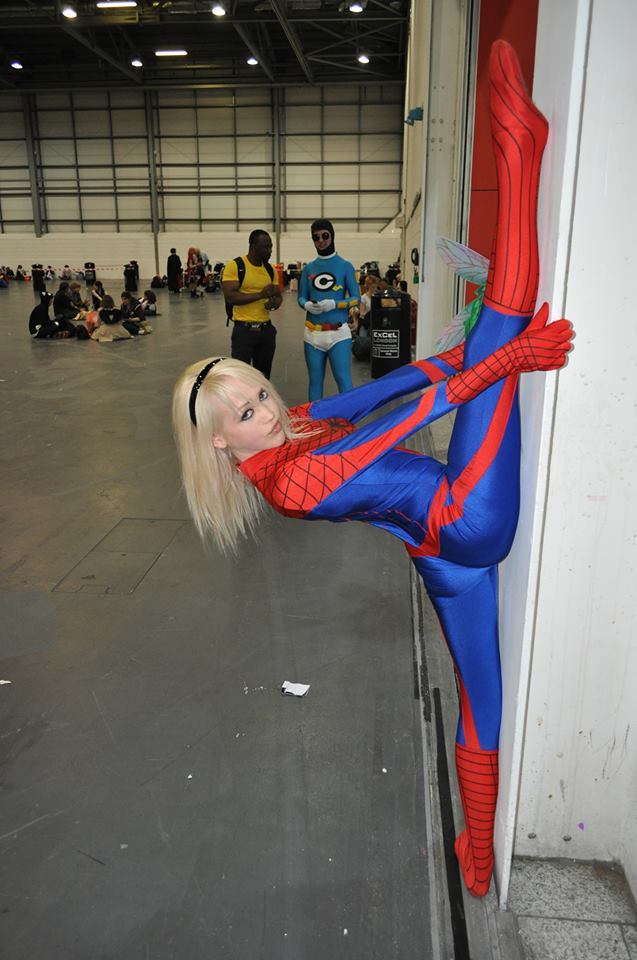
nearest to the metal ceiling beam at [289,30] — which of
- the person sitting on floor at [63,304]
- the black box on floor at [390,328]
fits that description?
the person sitting on floor at [63,304]

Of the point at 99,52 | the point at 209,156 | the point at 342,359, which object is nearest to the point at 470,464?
the point at 342,359

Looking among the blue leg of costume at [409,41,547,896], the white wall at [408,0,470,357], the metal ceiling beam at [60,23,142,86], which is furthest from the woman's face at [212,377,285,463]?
the metal ceiling beam at [60,23,142,86]

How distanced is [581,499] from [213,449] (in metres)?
0.79

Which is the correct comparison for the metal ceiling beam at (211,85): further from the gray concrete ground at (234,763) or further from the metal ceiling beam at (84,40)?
the gray concrete ground at (234,763)

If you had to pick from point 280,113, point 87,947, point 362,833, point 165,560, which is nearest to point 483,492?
point 362,833

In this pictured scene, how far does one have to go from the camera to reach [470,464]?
1.41 m

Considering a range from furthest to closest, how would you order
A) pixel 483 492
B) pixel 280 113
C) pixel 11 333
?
pixel 280 113, pixel 11 333, pixel 483 492

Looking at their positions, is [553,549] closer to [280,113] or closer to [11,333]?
[11,333]

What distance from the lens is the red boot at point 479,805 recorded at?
1.65 m

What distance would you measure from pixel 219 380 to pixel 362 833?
4.17 feet

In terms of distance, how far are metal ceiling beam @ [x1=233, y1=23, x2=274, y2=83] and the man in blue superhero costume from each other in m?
15.8

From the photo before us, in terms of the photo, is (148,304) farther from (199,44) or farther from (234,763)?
(234,763)

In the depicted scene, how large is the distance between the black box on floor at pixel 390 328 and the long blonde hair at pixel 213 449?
627 centimetres

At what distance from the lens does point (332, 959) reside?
1584 mm
